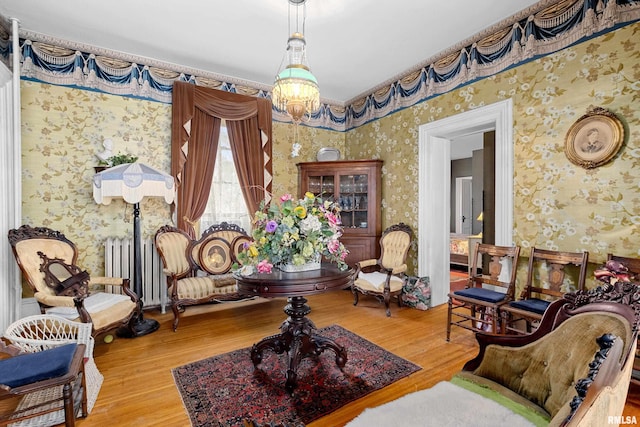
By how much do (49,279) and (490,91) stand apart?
190 inches

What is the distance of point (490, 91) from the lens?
3.36 metres

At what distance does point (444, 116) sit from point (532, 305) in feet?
7.98

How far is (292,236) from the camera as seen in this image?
245cm

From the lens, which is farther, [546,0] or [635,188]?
[546,0]

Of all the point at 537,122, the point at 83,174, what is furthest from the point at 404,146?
the point at 83,174

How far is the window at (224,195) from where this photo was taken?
14.7 feet

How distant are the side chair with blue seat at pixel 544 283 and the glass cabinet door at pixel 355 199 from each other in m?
2.40

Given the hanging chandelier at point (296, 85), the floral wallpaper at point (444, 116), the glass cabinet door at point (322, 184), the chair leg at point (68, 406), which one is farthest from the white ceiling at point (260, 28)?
the chair leg at point (68, 406)

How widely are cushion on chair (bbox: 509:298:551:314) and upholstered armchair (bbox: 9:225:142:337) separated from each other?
3.66 metres

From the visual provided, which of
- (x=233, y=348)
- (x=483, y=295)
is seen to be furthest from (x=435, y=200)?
(x=233, y=348)

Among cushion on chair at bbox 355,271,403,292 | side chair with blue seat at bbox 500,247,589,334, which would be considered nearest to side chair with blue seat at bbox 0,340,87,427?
cushion on chair at bbox 355,271,403,292

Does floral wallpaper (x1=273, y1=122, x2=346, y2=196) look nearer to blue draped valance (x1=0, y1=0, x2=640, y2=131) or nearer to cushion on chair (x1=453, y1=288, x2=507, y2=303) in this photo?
blue draped valance (x1=0, y1=0, x2=640, y2=131)

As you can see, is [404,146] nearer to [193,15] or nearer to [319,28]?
[319,28]

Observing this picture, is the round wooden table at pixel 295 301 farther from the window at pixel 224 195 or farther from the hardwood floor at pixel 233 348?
the window at pixel 224 195
